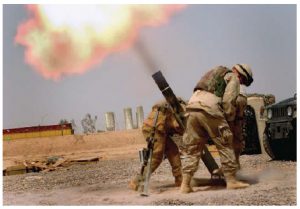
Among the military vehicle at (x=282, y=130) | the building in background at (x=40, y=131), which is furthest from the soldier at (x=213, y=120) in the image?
the building in background at (x=40, y=131)

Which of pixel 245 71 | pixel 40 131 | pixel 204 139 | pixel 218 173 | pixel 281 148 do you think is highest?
pixel 245 71

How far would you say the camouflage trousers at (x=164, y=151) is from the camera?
11.5 metres

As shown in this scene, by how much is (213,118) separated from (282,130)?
16.7 feet

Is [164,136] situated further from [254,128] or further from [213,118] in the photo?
[254,128]

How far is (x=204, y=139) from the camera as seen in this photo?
1069cm

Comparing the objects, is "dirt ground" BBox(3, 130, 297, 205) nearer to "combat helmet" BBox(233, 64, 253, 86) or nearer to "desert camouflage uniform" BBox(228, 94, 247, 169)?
"desert camouflage uniform" BBox(228, 94, 247, 169)

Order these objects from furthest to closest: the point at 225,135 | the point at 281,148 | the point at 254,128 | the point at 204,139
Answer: the point at 254,128
the point at 281,148
the point at 204,139
the point at 225,135

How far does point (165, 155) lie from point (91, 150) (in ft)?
87.3

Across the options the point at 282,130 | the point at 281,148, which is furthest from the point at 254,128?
the point at 282,130

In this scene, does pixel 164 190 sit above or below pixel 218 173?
below

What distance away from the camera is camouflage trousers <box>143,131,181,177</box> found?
37.8 feet

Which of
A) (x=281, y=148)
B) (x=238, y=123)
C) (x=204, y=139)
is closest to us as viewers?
(x=204, y=139)

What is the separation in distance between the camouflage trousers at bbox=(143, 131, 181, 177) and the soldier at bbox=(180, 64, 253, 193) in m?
0.90

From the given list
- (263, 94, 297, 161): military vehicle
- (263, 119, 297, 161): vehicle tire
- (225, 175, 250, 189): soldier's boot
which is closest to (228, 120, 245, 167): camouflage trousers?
(225, 175, 250, 189): soldier's boot
